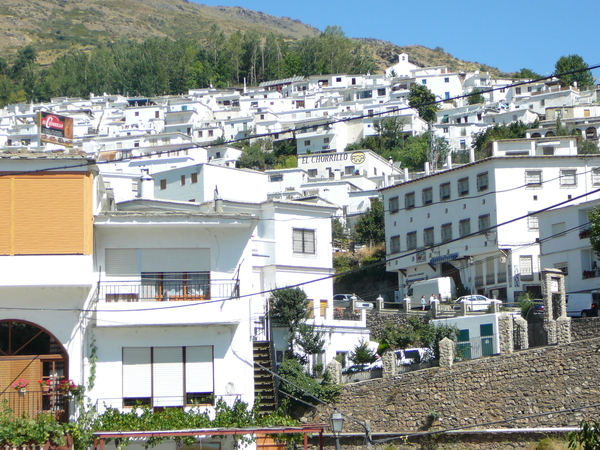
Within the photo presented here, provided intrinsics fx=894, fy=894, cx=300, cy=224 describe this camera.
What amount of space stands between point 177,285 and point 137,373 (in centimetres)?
273

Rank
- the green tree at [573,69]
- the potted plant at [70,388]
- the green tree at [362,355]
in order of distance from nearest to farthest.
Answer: the potted plant at [70,388], the green tree at [362,355], the green tree at [573,69]

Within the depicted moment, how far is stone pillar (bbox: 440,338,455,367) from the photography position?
31.0 meters

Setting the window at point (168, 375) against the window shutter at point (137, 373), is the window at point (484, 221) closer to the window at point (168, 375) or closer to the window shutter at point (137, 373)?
the window at point (168, 375)

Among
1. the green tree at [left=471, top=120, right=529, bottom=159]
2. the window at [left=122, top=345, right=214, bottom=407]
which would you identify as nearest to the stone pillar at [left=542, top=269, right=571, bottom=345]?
the window at [left=122, top=345, right=214, bottom=407]

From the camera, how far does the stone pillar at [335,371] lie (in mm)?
31641

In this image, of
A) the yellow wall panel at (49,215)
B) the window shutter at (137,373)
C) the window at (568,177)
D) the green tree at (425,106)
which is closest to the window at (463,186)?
the window at (568,177)

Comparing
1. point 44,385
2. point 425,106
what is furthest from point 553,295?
point 425,106

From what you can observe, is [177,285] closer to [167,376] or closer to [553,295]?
[167,376]

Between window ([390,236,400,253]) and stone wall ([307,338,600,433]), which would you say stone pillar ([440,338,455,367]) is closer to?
stone wall ([307,338,600,433])

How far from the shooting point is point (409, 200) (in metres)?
57.9

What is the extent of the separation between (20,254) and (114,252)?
9.64ft

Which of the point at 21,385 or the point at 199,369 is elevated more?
the point at 199,369

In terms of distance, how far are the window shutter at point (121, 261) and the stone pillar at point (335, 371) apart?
30.5 feet

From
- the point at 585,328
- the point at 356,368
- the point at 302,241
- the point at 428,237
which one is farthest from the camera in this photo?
the point at 428,237
